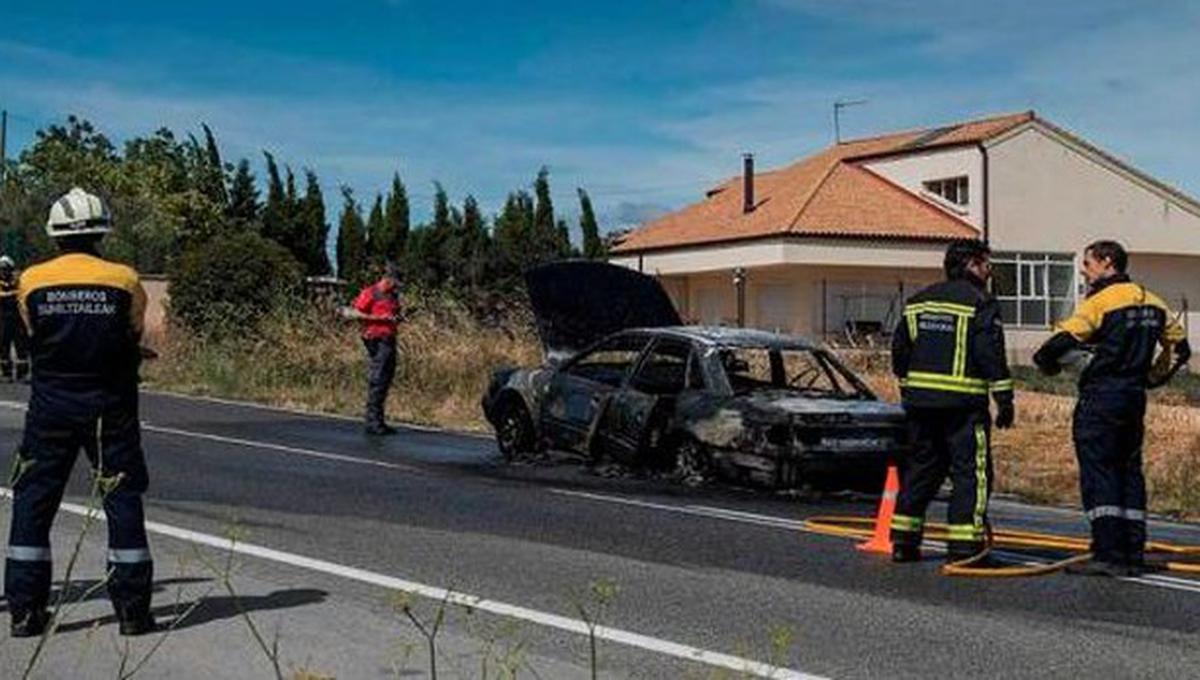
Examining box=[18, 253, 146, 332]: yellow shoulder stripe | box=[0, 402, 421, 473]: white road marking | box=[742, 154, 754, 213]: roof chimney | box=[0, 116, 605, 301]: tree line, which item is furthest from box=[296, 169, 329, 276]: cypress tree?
box=[18, 253, 146, 332]: yellow shoulder stripe

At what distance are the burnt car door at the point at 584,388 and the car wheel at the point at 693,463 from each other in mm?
922

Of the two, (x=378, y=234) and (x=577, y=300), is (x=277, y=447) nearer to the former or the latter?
(x=577, y=300)

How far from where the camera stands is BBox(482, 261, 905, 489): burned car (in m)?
11.4

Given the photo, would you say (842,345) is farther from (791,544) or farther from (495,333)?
(791,544)

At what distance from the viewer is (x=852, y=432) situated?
450 inches

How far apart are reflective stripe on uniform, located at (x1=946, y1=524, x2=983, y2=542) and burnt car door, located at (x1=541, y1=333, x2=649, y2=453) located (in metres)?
4.91

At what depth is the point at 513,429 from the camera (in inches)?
558

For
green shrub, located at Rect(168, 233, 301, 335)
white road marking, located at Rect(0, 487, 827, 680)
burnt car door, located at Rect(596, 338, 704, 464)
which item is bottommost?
white road marking, located at Rect(0, 487, 827, 680)

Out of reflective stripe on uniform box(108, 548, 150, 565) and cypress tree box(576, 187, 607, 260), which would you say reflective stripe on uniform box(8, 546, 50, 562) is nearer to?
reflective stripe on uniform box(108, 548, 150, 565)

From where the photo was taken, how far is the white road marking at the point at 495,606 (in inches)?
226

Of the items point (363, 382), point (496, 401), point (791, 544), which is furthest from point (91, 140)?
point (791, 544)

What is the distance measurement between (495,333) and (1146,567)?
15398 millimetres

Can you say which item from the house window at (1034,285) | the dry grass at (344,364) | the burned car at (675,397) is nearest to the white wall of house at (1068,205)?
the house window at (1034,285)

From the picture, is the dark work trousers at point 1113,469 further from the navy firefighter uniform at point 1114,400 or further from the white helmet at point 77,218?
the white helmet at point 77,218
